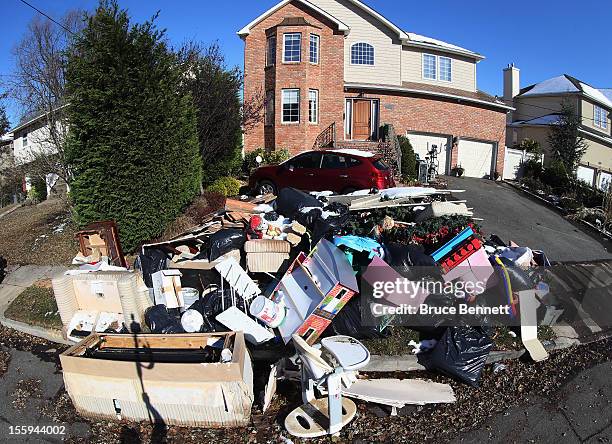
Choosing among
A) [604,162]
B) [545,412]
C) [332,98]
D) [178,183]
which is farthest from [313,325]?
[604,162]

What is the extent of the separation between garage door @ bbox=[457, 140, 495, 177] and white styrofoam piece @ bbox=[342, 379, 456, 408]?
1964 cm

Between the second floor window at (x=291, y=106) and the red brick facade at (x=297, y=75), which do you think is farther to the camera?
the second floor window at (x=291, y=106)

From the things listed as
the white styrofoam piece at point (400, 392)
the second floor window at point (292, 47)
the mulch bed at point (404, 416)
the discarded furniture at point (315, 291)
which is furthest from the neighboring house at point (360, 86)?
the white styrofoam piece at point (400, 392)

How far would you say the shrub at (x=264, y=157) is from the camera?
18.7m

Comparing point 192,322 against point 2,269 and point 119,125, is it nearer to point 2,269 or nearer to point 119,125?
point 119,125

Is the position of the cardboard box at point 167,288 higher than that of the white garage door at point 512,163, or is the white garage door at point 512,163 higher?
the white garage door at point 512,163

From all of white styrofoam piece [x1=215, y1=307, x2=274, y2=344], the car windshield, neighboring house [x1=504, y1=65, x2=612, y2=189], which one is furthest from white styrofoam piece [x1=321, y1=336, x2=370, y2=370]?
neighboring house [x1=504, y1=65, x2=612, y2=189]

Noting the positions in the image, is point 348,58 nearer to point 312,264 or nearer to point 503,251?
point 503,251

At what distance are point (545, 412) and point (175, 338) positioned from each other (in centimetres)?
371

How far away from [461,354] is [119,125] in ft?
22.2

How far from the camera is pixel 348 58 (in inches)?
845

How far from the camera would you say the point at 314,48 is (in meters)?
20.0

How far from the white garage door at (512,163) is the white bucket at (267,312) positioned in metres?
21.2

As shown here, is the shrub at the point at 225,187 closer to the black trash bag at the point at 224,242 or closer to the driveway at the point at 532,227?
the black trash bag at the point at 224,242
